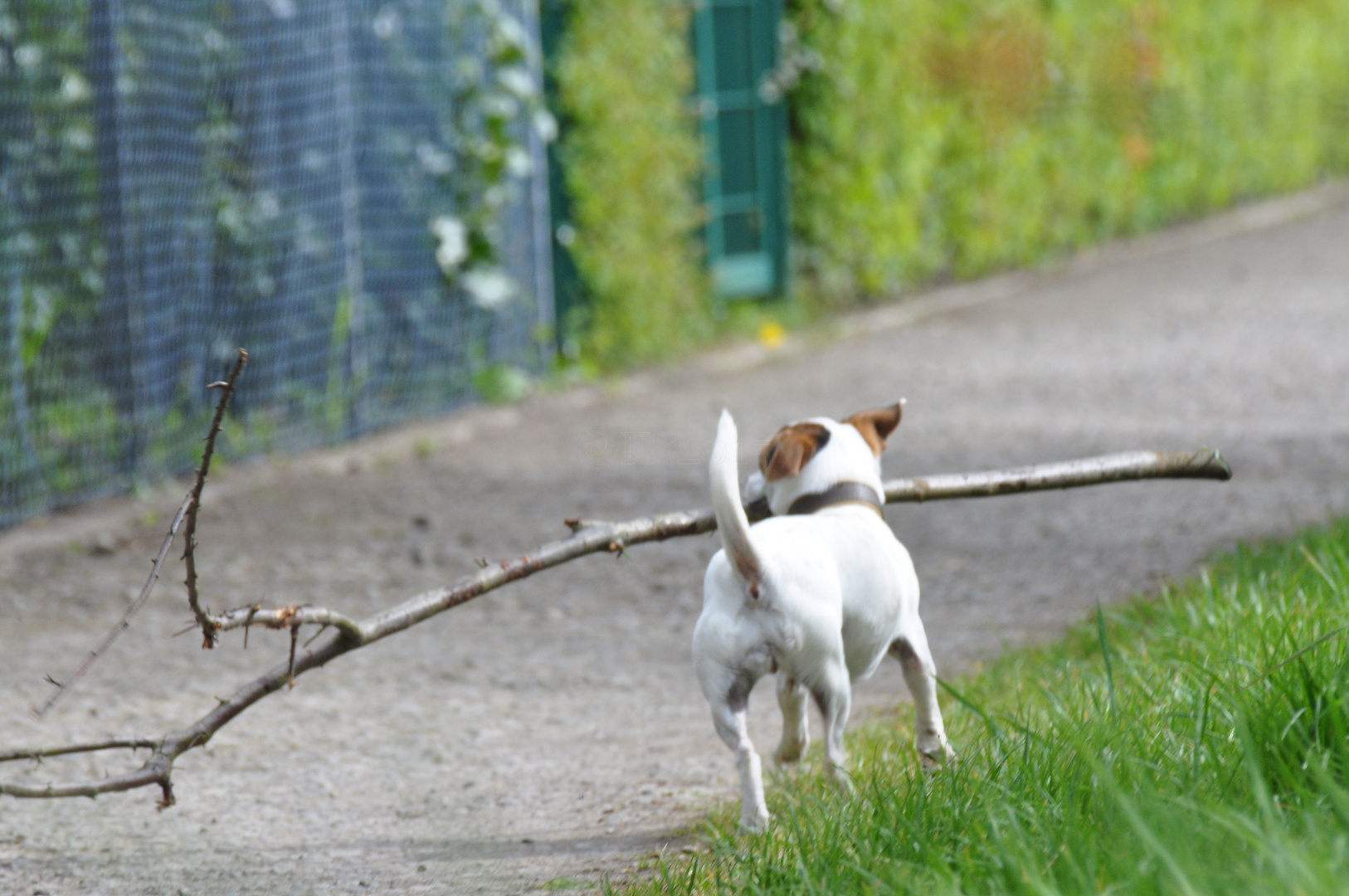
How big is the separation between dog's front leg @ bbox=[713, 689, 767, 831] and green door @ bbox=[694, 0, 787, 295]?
6.53 m

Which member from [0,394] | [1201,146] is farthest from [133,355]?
[1201,146]

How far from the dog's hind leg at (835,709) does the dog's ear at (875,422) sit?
585 mm

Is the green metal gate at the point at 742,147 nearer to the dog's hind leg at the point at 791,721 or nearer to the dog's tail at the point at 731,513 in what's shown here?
the dog's hind leg at the point at 791,721

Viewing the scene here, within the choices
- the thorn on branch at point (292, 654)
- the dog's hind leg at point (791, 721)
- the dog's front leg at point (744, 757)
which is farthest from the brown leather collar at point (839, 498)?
the thorn on branch at point (292, 654)

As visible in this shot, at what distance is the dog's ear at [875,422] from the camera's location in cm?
324

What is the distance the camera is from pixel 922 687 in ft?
9.73

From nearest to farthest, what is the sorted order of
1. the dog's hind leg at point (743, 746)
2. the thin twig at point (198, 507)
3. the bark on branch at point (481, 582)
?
the thin twig at point (198, 507)
the bark on branch at point (481, 582)
the dog's hind leg at point (743, 746)

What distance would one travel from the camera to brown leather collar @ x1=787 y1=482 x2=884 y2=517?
3.05 meters

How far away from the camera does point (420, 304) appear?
7.36 m

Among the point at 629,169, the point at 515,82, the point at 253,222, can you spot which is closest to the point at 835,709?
the point at 253,222

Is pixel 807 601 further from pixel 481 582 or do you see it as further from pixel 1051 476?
pixel 1051 476

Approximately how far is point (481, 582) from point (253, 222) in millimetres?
4095

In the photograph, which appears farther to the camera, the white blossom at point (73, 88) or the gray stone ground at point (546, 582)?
the white blossom at point (73, 88)

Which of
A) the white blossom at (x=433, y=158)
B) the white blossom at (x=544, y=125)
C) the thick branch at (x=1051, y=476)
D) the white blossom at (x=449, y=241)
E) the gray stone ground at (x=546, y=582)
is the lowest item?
the gray stone ground at (x=546, y=582)
